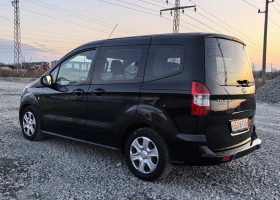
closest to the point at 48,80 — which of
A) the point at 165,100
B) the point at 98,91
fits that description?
the point at 98,91

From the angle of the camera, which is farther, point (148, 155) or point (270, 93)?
point (270, 93)

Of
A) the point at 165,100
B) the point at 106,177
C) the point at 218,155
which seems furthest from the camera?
the point at 106,177

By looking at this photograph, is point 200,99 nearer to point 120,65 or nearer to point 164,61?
point 164,61

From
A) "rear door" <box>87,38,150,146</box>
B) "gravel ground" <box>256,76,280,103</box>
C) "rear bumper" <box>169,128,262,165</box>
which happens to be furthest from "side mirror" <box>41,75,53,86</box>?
"gravel ground" <box>256,76,280,103</box>

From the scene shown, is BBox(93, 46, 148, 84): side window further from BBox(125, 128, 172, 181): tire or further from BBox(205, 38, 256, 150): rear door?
BBox(205, 38, 256, 150): rear door

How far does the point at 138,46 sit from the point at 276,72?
54.1 meters

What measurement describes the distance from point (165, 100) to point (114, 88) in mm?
911

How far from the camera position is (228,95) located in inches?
153

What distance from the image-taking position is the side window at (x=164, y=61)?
3.92 metres

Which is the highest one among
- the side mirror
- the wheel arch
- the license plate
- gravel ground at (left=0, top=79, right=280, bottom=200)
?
the side mirror

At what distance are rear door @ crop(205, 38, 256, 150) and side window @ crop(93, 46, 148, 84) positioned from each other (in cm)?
97

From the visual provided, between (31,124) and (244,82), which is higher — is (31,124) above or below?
below

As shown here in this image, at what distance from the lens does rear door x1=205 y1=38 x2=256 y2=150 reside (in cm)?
375

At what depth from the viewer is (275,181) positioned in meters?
4.27
